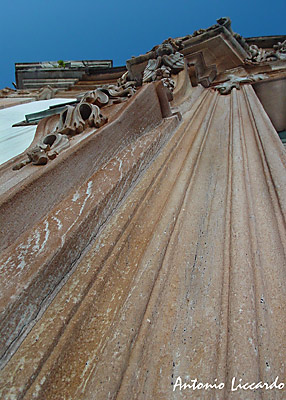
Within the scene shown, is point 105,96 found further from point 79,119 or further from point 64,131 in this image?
point 64,131

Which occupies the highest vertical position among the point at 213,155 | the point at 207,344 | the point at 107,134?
the point at 107,134

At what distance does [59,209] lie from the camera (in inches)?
39.2

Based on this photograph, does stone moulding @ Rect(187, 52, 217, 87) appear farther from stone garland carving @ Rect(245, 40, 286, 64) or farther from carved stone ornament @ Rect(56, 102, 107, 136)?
carved stone ornament @ Rect(56, 102, 107, 136)

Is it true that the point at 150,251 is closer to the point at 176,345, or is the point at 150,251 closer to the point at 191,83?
the point at 176,345

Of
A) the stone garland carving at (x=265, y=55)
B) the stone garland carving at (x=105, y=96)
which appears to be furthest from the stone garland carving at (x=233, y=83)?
the stone garland carving at (x=105, y=96)

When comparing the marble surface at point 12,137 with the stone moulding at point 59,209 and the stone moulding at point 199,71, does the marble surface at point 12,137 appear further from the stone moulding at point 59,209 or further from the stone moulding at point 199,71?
the stone moulding at point 199,71

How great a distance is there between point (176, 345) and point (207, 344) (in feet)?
0.23

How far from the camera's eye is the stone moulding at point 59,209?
70cm

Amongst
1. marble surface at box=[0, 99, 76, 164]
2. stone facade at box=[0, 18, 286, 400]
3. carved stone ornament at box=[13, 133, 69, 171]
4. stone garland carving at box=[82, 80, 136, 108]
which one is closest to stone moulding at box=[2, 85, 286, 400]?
stone facade at box=[0, 18, 286, 400]

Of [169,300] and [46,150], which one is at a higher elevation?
[46,150]

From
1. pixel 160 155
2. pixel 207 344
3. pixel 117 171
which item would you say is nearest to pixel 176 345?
pixel 207 344

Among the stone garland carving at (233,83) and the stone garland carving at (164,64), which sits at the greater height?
the stone garland carving at (164,64)

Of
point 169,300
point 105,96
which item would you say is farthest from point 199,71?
point 169,300

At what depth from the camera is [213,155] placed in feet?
5.39
